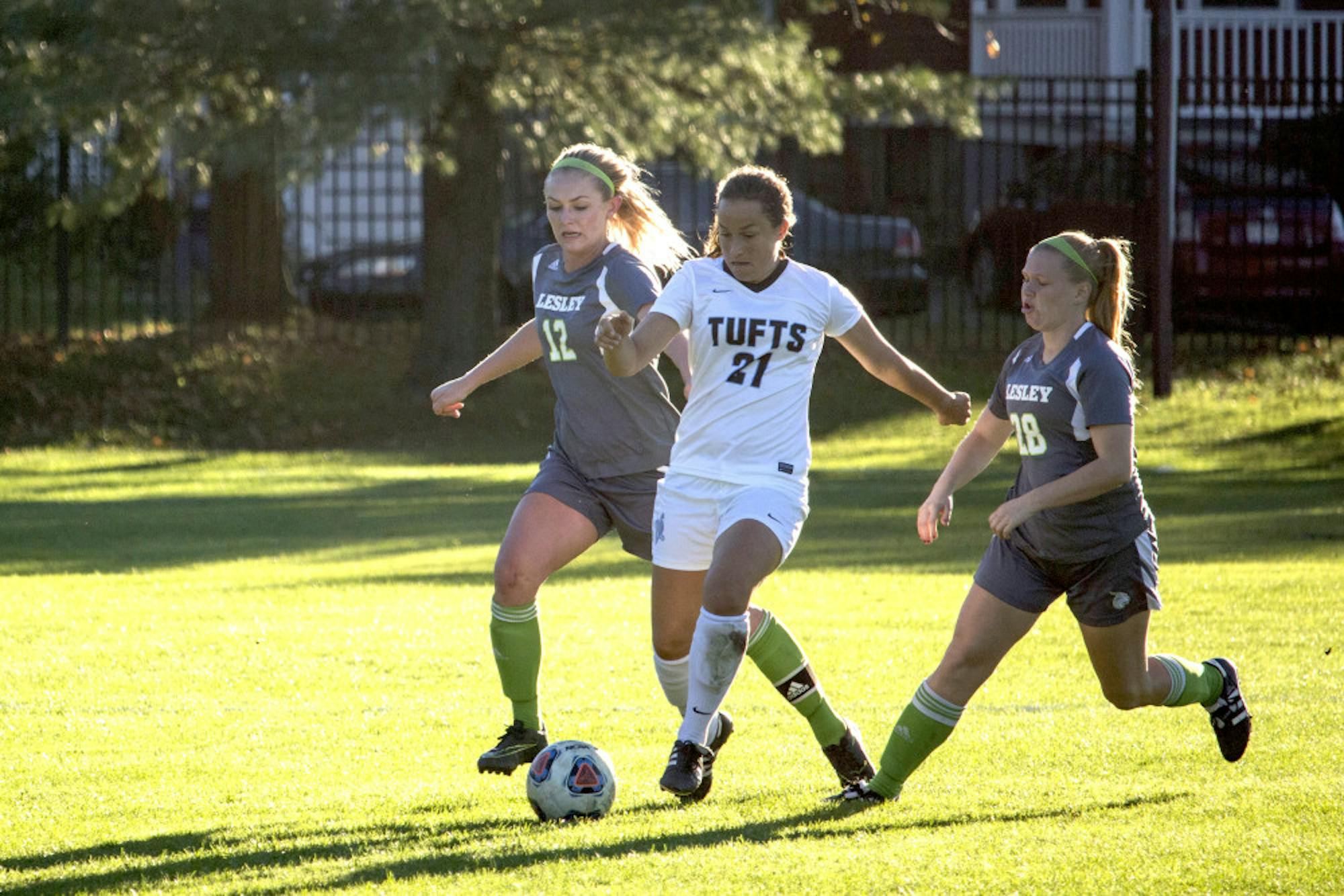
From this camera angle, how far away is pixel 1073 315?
545 centimetres

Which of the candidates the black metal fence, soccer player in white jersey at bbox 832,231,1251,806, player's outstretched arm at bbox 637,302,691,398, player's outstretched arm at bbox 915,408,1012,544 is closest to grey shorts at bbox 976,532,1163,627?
soccer player in white jersey at bbox 832,231,1251,806

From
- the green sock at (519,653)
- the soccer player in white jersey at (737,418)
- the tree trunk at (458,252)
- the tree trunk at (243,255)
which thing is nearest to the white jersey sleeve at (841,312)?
the soccer player in white jersey at (737,418)

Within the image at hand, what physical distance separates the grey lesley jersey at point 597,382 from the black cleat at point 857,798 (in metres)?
1.33

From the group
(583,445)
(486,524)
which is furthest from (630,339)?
(486,524)

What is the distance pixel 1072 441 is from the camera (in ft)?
17.6

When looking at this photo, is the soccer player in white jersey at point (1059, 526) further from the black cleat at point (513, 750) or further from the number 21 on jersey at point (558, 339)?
the number 21 on jersey at point (558, 339)

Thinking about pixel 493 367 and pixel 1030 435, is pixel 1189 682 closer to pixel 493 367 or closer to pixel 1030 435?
pixel 1030 435

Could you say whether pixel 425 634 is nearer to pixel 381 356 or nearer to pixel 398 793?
pixel 398 793

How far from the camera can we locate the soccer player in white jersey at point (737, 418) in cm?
529

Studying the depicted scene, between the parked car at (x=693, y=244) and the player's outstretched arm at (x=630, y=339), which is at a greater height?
the parked car at (x=693, y=244)

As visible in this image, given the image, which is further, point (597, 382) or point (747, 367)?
point (597, 382)

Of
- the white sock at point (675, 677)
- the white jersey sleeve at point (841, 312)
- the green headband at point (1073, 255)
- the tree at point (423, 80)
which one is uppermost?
the tree at point (423, 80)

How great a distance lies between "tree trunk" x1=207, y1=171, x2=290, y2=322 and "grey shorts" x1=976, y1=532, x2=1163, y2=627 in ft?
53.0

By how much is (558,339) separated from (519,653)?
109cm
